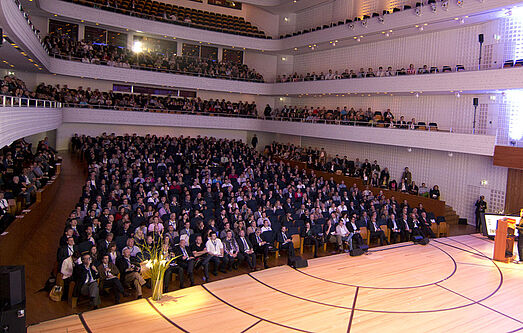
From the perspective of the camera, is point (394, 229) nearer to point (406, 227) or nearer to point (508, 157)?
point (406, 227)

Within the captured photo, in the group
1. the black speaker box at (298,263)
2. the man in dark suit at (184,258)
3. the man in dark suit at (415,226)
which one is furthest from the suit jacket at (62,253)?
the man in dark suit at (415,226)

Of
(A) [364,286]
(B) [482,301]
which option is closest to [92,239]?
(A) [364,286]

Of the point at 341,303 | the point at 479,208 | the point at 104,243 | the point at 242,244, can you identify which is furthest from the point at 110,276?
the point at 479,208

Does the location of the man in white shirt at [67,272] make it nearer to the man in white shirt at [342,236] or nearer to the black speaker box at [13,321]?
the black speaker box at [13,321]

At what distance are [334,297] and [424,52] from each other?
1520cm

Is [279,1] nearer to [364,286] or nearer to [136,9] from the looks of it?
[136,9]

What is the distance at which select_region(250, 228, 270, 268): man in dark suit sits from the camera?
33.6 ft

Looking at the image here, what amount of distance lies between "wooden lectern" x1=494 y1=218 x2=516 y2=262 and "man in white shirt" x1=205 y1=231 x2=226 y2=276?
23.0 ft

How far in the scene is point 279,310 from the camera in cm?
722

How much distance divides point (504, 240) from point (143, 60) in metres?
20.4

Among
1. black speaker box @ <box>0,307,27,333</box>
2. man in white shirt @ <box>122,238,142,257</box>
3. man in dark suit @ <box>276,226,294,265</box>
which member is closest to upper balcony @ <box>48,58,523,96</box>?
man in dark suit @ <box>276,226,294,265</box>

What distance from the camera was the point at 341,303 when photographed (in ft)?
25.1

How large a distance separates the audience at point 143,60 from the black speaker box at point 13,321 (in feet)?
63.0

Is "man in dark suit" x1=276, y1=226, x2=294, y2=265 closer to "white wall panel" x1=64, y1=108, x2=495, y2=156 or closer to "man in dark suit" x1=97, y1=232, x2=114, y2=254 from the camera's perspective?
"man in dark suit" x1=97, y1=232, x2=114, y2=254
